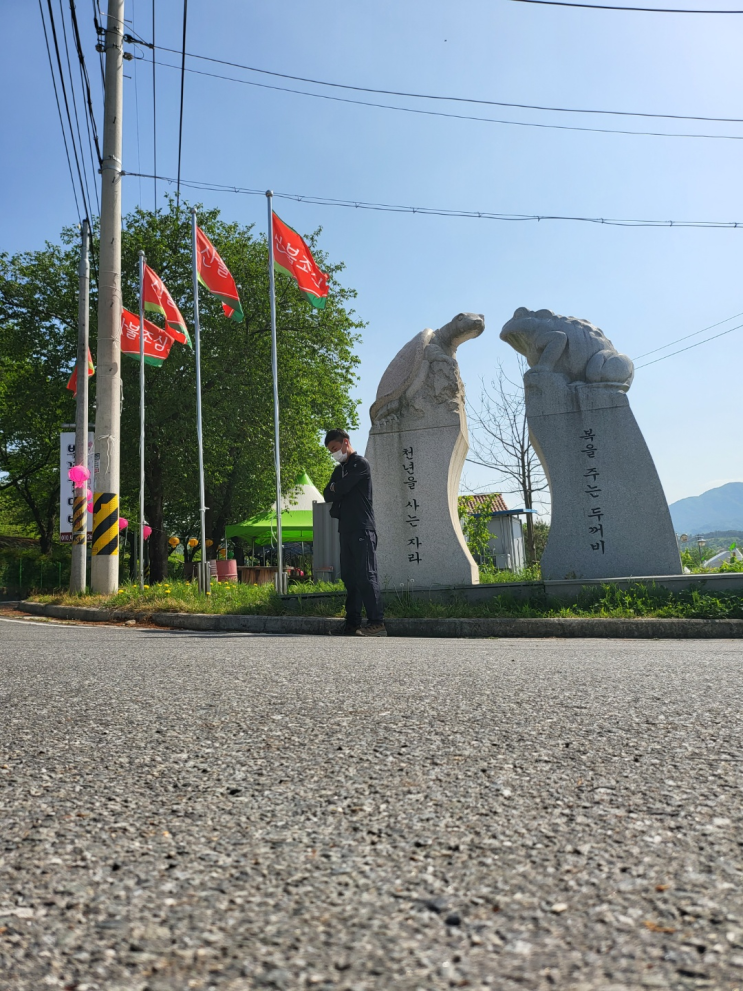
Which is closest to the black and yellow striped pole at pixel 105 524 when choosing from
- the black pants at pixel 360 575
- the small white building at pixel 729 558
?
the black pants at pixel 360 575

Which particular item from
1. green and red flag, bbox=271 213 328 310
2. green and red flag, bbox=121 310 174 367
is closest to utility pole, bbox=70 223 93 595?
green and red flag, bbox=121 310 174 367

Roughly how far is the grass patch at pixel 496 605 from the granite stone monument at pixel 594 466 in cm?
136

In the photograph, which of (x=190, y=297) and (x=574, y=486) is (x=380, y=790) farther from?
(x=190, y=297)

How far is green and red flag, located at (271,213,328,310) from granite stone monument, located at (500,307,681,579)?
3.79 metres

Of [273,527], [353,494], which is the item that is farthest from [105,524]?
[273,527]

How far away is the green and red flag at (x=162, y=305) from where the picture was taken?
15.2 meters

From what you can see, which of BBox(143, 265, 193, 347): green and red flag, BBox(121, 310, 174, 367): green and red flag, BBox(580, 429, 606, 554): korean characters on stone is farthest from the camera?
BBox(121, 310, 174, 367): green and red flag

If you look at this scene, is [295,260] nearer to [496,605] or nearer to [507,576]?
[507,576]

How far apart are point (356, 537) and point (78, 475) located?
8.41 m

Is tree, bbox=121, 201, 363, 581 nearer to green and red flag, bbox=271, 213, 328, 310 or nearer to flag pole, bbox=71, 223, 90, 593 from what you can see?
flag pole, bbox=71, 223, 90, 593

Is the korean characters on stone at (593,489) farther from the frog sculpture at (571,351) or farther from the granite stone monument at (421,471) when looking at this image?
the granite stone monument at (421,471)

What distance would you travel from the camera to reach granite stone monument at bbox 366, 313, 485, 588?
11.2m

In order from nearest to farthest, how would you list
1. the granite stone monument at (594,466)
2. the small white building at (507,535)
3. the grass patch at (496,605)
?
the grass patch at (496,605) → the granite stone monument at (594,466) → the small white building at (507,535)

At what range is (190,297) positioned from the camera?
23734 millimetres
